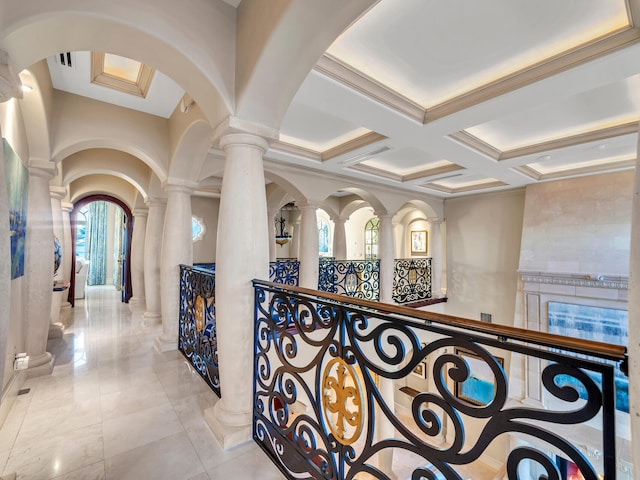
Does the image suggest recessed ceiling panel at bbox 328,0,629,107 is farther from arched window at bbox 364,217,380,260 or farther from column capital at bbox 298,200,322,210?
arched window at bbox 364,217,380,260

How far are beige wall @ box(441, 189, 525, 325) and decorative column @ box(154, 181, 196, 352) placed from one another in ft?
21.3

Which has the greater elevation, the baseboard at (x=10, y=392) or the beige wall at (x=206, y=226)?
the beige wall at (x=206, y=226)

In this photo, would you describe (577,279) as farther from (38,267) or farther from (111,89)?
(38,267)

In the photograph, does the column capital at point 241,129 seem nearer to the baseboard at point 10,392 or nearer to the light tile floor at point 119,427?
the light tile floor at point 119,427

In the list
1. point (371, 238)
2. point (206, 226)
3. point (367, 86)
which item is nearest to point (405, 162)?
point (367, 86)

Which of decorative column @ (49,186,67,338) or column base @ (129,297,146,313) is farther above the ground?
decorative column @ (49,186,67,338)

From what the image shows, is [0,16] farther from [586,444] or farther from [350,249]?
[350,249]

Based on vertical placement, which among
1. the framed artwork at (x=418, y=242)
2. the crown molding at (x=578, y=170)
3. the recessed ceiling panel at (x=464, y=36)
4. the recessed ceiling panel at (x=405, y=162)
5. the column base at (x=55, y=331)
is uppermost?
the recessed ceiling panel at (x=464, y=36)

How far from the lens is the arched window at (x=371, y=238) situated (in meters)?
10.9

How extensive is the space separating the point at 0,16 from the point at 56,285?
3751 mm

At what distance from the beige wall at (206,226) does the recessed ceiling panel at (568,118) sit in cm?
652

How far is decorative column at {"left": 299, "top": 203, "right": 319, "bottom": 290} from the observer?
521 cm

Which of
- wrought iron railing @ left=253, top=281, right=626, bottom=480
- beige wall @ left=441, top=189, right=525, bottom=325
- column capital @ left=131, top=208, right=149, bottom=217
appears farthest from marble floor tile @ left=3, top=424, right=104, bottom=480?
beige wall @ left=441, top=189, right=525, bottom=325

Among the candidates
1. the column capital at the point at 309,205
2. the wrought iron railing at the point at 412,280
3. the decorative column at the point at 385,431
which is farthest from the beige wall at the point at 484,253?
the column capital at the point at 309,205
